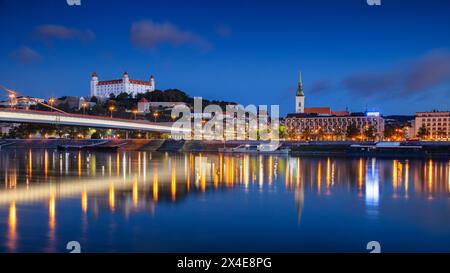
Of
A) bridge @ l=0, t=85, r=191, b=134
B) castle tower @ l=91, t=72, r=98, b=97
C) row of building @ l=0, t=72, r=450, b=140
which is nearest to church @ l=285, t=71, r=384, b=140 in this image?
row of building @ l=0, t=72, r=450, b=140

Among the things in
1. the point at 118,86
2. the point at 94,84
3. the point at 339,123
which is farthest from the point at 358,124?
the point at 94,84

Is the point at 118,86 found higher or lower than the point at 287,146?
higher

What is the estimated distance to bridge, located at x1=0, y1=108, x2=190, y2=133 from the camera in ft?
117

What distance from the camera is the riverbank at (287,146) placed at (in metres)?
44.9

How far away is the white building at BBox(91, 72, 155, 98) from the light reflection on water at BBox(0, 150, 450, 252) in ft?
341

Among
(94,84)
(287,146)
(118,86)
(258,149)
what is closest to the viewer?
(258,149)

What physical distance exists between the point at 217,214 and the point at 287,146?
3934cm

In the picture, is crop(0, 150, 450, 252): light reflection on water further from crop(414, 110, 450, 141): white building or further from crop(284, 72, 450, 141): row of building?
crop(414, 110, 450, 141): white building

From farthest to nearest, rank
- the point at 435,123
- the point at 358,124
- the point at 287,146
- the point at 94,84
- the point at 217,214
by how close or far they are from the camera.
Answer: the point at 94,84 → the point at 435,123 → the point at 358,124 → the point at 287,146 → the point at 217,214

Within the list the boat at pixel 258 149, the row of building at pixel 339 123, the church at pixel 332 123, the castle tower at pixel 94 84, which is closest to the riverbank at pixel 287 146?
the boat at pixel 258 149

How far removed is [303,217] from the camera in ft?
37.1

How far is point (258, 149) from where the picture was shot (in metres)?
46.3

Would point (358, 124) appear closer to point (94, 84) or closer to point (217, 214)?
point (94, 84)
